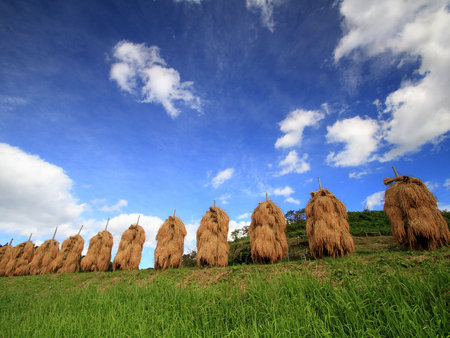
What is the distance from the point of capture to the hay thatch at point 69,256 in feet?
63.9

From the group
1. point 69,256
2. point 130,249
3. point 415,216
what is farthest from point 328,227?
point 69,256

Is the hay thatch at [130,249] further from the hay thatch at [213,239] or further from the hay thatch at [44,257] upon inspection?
the hay thatch at [44,257]

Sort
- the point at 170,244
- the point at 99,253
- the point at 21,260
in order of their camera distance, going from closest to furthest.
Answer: the point at 170,244 < the point at 99,253 < the point at 21,260

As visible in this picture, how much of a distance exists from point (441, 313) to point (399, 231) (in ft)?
25.2

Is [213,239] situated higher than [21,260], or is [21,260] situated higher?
[21,260]

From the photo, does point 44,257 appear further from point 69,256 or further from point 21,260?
point 69,256

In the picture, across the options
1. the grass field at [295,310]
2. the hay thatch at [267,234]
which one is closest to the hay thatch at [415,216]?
the grass field at [295,310]

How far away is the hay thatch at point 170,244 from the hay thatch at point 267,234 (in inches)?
196

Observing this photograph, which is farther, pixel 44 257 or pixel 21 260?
pixel 21 260

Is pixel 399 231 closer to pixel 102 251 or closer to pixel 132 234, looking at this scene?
pixel 132 234

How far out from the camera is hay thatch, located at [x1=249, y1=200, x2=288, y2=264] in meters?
10.6

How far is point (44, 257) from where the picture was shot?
70.8ft

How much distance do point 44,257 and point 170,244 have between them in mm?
16987

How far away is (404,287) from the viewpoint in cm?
320
